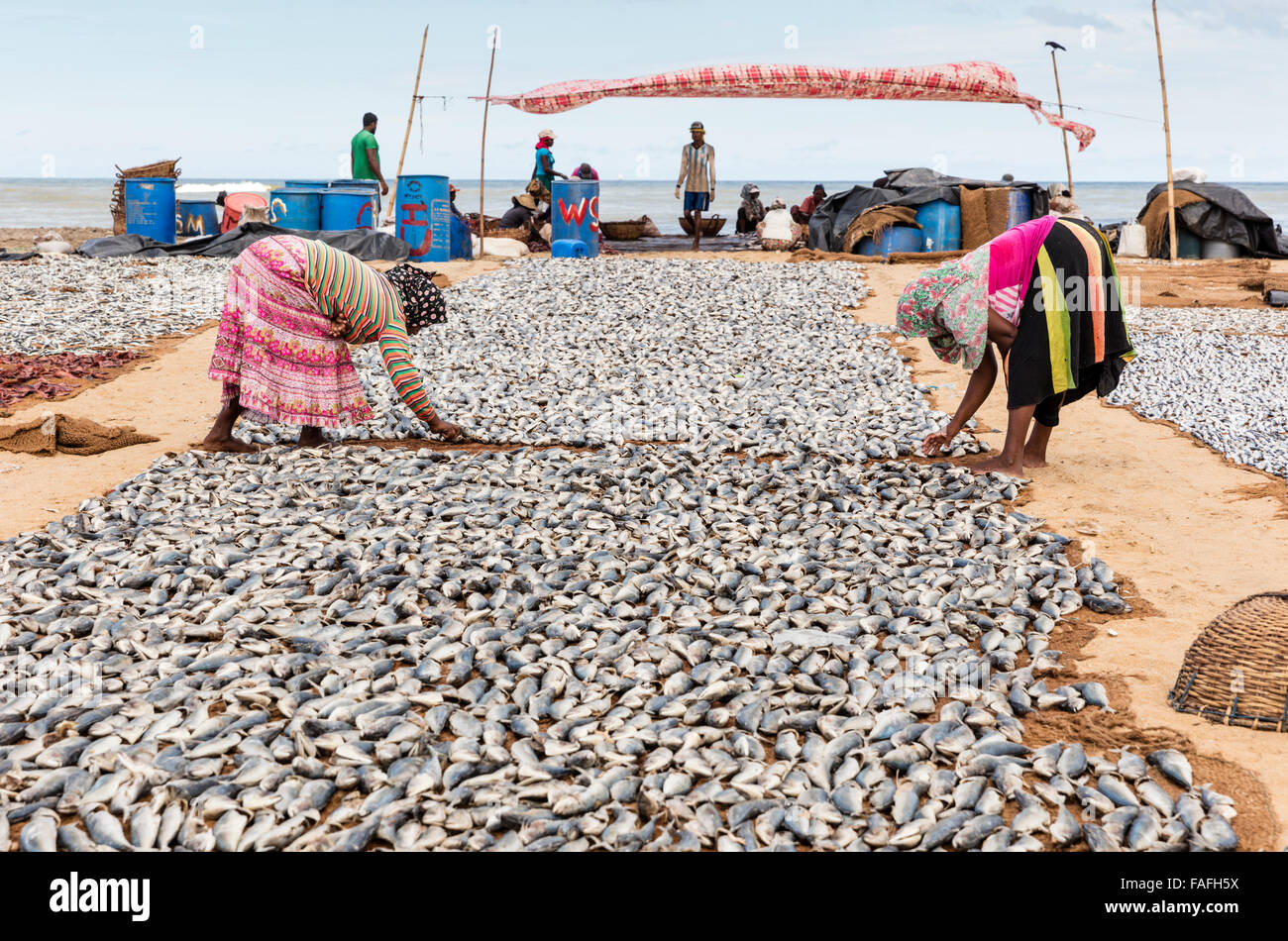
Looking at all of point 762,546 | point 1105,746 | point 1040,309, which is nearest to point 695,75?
point 1040,309

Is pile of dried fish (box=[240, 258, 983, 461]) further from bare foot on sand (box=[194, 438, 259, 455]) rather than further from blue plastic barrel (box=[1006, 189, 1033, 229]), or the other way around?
blue plastic barrel (box=[1006, 189, 1033, 229])

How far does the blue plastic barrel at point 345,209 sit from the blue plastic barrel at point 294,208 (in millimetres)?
140

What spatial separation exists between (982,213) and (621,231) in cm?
617

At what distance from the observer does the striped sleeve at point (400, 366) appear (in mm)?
5484

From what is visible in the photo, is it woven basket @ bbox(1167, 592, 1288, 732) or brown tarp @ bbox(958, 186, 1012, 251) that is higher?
brown tarp @ bbox(958, 186, 1012, 251)

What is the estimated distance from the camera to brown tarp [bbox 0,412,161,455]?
5992mm

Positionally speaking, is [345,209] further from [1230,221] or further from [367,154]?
[1230,221]

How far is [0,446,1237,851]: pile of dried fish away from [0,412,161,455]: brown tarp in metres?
1.34

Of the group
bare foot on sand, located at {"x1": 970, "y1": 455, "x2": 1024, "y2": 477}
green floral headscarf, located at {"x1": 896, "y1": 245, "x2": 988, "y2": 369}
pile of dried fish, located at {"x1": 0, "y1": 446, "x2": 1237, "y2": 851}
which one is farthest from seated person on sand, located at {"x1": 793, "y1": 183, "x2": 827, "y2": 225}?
pile of dried fish, located at {"x1": 0, "y1": 446, "x2": 1237, "y2": 851}

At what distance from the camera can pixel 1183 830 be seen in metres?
2.55

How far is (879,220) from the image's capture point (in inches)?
618

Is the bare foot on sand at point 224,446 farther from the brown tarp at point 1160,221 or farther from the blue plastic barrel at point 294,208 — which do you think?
the brown tarp at point 1160,221

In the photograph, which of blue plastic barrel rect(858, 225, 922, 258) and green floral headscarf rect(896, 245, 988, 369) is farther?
blue plastic barrel rect(858, 225, 922, 258)
